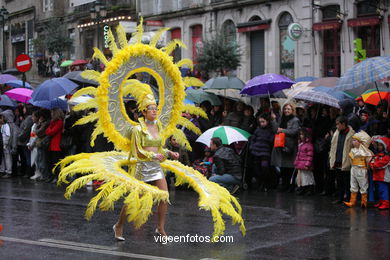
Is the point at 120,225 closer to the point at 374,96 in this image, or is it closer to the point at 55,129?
the point at 374,96

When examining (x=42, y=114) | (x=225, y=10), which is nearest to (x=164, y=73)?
(x=42, y=114)

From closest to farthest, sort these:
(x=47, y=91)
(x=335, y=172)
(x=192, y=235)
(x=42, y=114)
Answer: (x=192, y=235), (x=335, y=172), (x=47, y=91), (x=42, y=114)

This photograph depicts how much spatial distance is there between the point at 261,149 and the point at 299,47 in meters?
14.3

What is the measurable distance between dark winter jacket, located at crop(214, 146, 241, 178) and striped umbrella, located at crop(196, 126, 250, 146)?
20cm

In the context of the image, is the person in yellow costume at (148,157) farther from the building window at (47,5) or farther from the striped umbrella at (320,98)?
the building window at (47,5)

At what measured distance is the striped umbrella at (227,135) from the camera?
15055 mm

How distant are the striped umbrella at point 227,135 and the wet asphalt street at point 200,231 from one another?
1.36 meters

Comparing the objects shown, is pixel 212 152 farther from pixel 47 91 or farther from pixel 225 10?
pixel 225 10

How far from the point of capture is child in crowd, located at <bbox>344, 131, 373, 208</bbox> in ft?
42.7

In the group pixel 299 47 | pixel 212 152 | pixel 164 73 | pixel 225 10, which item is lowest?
pixel 212 152

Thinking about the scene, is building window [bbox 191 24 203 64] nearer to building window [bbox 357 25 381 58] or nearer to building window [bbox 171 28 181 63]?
building window [bbox 171 28 181 63]

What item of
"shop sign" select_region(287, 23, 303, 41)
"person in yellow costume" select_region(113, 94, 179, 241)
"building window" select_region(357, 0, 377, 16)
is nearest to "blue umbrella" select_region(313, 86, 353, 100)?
"person in yellow costume" select_region(113, 94, 179, 241)

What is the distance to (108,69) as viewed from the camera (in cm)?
950

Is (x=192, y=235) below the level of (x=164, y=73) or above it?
below
